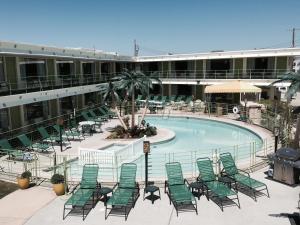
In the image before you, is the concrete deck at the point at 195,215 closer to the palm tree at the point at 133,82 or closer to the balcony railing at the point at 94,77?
the balcony railing at the point at 94,77

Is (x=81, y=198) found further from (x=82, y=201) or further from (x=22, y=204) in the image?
(x=22, y=204)

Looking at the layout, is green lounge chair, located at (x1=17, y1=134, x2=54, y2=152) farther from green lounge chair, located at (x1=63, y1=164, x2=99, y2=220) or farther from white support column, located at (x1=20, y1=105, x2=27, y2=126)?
green lounge chair, located at (x1=63, y1=164, x2=99, y2=220)

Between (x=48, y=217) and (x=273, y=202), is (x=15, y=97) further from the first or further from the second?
(x=273, y=202)

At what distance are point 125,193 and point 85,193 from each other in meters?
1.40

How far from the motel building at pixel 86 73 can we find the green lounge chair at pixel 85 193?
8648 mm

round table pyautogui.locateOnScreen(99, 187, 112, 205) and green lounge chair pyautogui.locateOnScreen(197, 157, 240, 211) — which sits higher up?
green lounge chair pyautogui.locateOnScreen(197, 157, 240, 211)

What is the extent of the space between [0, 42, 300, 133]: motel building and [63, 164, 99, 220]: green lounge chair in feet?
28.4

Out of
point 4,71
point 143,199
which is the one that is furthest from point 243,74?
point 143,199

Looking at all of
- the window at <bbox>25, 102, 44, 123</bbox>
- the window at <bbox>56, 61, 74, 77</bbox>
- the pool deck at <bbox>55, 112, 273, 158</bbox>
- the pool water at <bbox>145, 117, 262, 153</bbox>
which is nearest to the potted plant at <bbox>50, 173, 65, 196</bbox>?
the pool deck at <bbox>55, 112, 273, 158</bbox>

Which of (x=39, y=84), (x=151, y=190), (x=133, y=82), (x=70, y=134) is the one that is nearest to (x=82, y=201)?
(x=151, y=190)

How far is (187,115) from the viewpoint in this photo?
97.5 ft

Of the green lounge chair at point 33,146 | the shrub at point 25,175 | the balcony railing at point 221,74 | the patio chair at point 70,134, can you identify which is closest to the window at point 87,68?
the balcony railing at point 221,74

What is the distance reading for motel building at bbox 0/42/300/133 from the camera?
21.5 metres

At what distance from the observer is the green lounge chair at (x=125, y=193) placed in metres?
10.5
